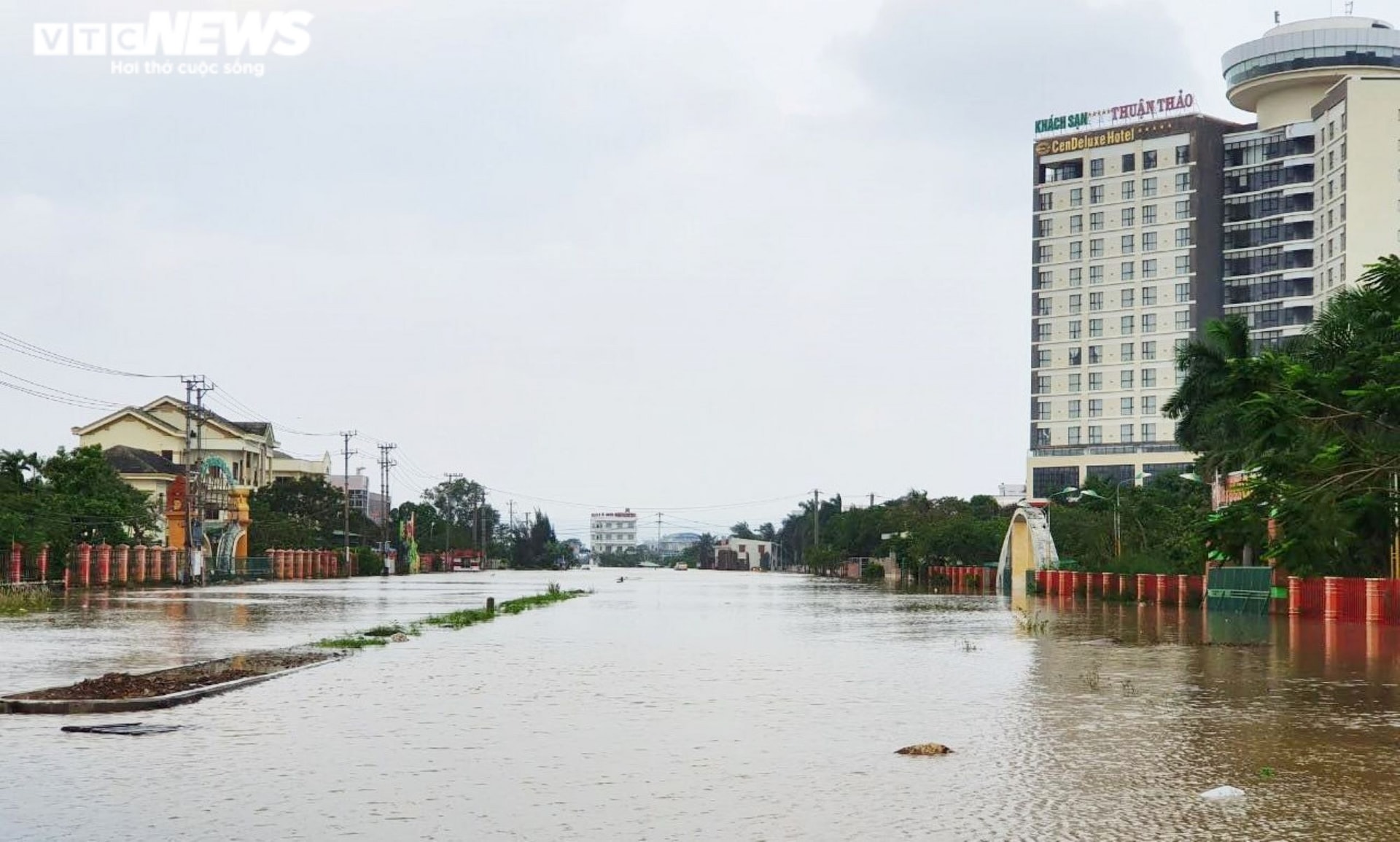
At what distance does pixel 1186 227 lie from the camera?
134875mm

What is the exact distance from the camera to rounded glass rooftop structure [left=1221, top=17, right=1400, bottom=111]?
123 m

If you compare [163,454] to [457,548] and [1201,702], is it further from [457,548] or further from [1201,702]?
[1201,702]

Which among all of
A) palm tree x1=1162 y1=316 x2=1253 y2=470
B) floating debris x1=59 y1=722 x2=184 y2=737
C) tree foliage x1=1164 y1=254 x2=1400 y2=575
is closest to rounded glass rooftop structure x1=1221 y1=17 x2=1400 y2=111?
palm tree x1=1162 y1=316 x2=1253 y2=470

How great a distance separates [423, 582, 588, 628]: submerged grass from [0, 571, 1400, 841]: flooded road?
7952 millimetres

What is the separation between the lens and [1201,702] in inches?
696

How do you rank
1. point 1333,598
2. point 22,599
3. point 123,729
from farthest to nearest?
point 22,599 → point 1333,598 → point 123,729

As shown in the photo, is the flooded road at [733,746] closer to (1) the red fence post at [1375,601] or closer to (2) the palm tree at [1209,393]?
(1) the red fence post at [1375,601]

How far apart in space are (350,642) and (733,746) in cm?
1546

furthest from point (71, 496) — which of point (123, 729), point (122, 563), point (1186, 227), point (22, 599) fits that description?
point (1186, 227)

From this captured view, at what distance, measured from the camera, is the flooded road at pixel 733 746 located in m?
10.2

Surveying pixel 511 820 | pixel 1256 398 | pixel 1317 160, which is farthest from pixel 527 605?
pixel 1317 160

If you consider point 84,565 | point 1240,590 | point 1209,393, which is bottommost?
point 84,565

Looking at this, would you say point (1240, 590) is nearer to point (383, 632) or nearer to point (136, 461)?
point (383, 632)

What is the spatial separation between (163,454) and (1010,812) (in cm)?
12461
